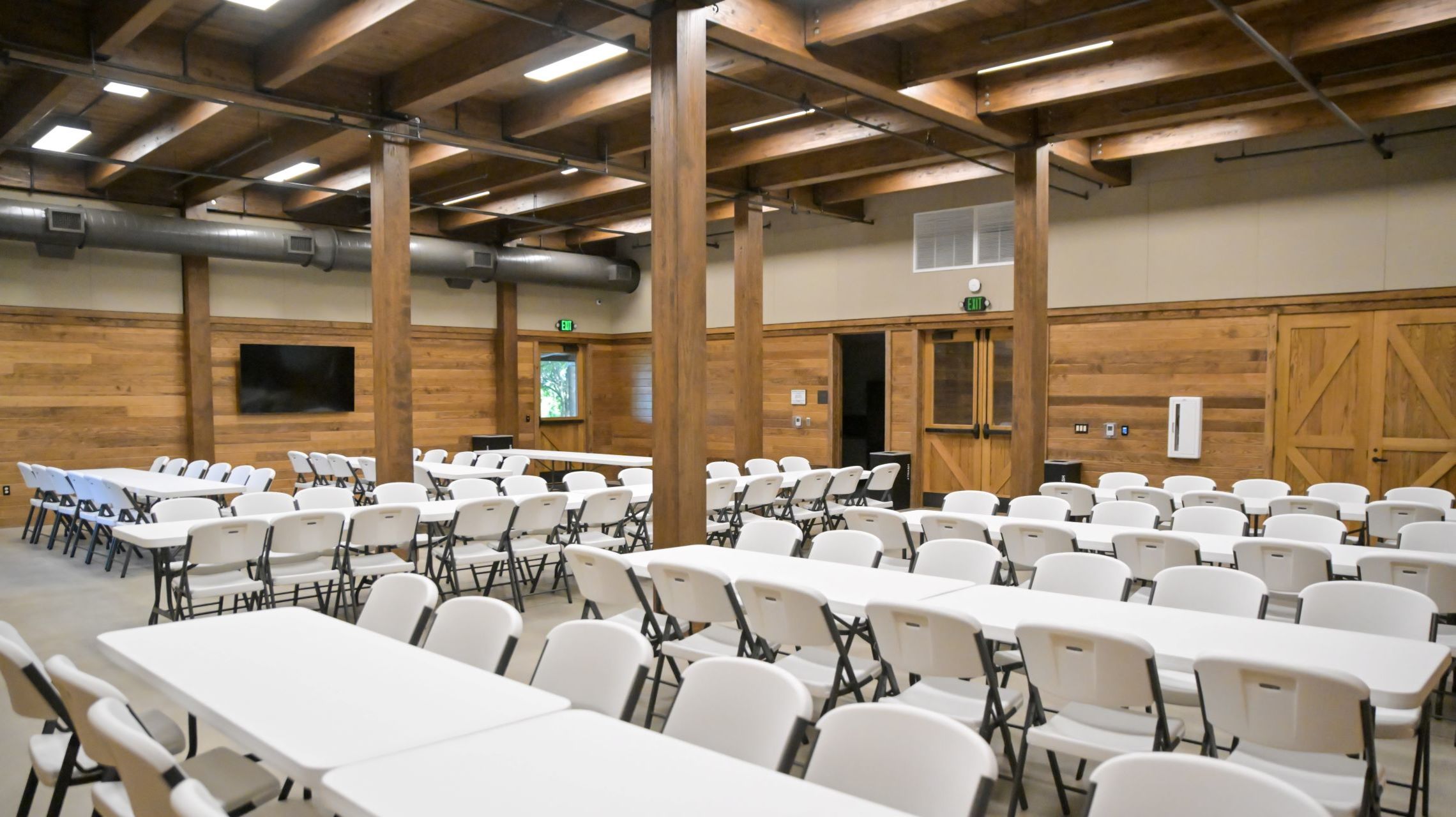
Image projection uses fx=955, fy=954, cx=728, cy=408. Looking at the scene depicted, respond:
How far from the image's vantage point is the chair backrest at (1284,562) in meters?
4.87

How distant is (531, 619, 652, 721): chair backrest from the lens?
2.93 m

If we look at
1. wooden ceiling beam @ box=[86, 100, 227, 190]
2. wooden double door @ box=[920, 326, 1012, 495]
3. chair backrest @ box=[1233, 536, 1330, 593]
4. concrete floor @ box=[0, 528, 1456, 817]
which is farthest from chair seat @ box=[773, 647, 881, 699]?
wooden double door @ box=[920, 326, 1012, 495]

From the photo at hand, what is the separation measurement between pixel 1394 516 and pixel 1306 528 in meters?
1.40

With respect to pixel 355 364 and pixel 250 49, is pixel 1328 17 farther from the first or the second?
pixel 355 364

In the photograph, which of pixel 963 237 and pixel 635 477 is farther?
pixel 963 237

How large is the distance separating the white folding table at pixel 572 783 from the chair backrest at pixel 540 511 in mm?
4524

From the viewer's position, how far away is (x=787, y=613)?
12.7 ft

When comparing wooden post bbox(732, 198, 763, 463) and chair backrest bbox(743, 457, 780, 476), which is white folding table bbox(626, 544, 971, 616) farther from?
wooden post bbox(732, 198, 763, 463)

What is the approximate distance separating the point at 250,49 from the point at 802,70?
14.9 feet

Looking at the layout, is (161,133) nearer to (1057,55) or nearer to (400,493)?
(400,493)

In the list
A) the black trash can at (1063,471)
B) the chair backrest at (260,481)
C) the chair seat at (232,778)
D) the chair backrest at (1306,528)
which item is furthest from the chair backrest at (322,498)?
the black trash can at (1063,471)

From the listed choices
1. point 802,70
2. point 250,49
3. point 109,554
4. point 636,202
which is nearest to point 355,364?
point 636,202

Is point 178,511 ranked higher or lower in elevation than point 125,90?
lower

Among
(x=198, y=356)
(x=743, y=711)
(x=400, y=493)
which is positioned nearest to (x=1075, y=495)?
(x=400, y=493)
